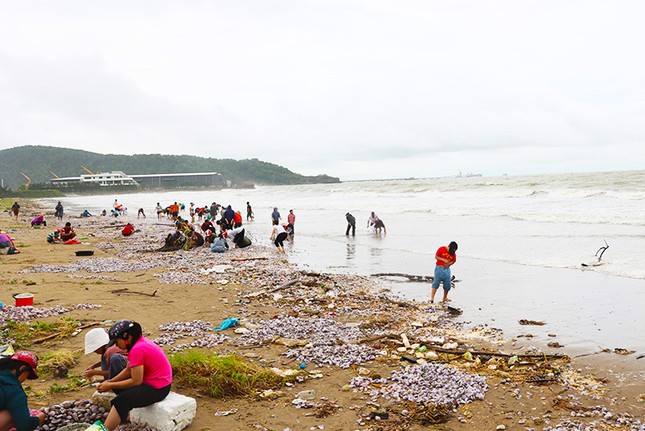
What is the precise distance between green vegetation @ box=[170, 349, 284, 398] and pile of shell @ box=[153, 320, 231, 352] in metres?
1.51

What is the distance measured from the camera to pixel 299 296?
13438 millimetres

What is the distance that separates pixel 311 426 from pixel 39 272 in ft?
45.6

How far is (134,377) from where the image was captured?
5.89 meters

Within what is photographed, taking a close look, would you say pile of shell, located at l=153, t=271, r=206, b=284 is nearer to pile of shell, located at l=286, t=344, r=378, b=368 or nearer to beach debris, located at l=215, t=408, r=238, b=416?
pile of shell, located at l=286, t=344, r=378, b=368

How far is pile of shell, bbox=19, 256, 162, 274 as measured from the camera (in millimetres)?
17234

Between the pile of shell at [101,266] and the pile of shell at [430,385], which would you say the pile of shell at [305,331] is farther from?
the pile of shell at [101,266]

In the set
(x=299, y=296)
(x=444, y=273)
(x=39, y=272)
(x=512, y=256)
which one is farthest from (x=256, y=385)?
(x=512, y=256)

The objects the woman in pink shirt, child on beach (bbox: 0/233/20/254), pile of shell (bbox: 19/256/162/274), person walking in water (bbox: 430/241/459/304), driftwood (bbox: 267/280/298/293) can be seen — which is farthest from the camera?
child on beach (bbox: 0/233/20/254)

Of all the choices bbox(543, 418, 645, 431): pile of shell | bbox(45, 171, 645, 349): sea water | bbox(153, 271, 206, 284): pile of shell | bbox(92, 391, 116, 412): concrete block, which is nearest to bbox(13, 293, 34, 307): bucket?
bbox(153, 271, 206, 284): pile of shell

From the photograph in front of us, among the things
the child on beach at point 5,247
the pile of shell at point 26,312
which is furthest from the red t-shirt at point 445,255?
the child on beach at point 5,247

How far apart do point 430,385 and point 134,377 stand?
428cm

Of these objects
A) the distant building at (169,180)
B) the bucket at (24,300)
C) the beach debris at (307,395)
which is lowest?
the beach debris at (307,395)

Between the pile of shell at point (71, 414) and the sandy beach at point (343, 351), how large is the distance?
0.59 metres

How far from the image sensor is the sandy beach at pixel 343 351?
6.59 meters
